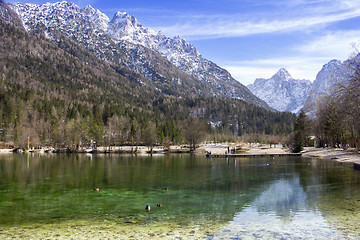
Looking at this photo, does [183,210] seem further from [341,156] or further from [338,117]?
[341,156]

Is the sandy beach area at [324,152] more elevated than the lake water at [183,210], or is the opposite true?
the sandy beach area at [324,152]

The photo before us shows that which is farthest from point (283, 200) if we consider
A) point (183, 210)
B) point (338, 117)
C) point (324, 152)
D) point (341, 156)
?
point (324, 152)

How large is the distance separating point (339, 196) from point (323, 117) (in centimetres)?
7667

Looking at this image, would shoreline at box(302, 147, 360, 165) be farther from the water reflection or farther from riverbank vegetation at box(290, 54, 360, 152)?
the water reflection

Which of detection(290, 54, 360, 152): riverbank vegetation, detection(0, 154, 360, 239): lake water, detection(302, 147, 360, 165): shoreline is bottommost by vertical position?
detection(0, 154, 360, 239): lake water

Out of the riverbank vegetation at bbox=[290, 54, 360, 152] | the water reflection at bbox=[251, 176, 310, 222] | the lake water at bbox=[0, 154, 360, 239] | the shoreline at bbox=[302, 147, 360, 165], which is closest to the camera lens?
the lake water at bbox=[0, 154, 360, 239]

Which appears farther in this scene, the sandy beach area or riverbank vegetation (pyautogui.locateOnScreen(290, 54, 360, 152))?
the sandy beach area

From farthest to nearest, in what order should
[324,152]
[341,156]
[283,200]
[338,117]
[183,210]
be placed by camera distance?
[324,152] → [341,156] → [338,117] → [283,200] → [183,210]

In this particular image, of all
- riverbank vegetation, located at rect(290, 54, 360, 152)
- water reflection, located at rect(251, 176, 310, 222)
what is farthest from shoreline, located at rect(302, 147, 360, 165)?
water reflection, located at rect(251, 176, 310, 222)

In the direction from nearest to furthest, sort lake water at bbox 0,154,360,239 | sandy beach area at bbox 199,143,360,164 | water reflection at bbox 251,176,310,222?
lake water at bbox 0,154,360,239 → water reflection at bbox 251,176,310,222 → sandy beach area at bbox 199,143,360,164

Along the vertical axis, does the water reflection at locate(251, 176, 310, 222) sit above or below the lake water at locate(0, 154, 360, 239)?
below

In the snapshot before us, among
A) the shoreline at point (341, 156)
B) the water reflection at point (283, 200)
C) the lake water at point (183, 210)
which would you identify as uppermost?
the shoreline at point (341, 156)

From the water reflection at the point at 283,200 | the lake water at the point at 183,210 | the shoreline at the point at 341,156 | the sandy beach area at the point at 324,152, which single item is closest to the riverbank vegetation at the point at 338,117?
the sandy beach area at the point at 324,152

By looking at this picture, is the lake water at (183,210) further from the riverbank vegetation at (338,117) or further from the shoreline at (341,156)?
the shoreline at (341,156)
